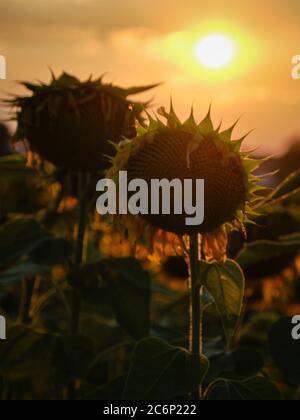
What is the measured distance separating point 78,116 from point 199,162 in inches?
16.7

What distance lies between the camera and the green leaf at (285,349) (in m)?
1.40

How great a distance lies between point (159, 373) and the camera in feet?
4.15

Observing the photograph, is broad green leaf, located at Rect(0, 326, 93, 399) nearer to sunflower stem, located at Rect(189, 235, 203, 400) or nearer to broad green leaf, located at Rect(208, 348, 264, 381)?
broad green leaf, located at Rect(208, 348, 264, 381)

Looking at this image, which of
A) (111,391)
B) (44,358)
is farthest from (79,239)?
(111,391)

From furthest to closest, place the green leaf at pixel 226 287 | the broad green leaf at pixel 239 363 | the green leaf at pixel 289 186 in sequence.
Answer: the broad green leaf at pixel 239 363 → the green leaf at pixel 289 186 → the green leaf at pixel 226 287

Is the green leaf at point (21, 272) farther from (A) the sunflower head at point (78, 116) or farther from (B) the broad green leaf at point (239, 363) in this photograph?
(B) the broad green leaf at point (239, 363)

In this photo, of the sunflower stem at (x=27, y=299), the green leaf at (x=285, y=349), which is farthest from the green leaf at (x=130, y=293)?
the sunflower stem at (x=27, y=299)

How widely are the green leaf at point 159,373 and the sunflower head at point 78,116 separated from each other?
0.48 meters

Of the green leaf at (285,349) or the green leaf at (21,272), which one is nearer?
the green leaf at (285,349)

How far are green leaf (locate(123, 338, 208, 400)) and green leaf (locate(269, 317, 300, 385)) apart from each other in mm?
190

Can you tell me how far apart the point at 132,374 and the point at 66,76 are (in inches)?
25.3

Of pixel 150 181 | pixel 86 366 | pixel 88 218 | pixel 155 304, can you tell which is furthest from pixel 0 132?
pixel 150 181

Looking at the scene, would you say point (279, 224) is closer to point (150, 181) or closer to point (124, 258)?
point (124, 258)

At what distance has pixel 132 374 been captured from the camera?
1255mm
